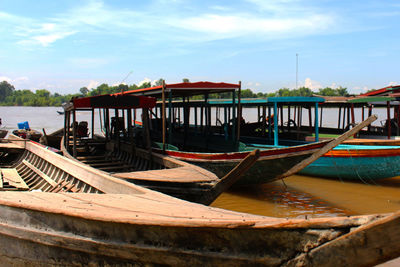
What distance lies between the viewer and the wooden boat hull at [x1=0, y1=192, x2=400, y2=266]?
2371 mm

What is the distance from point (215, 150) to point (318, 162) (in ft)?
10.6

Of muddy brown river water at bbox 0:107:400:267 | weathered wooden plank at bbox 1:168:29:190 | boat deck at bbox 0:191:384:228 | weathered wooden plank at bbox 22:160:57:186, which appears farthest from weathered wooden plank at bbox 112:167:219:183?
muddy brown river water at bbox 0:107:400:267

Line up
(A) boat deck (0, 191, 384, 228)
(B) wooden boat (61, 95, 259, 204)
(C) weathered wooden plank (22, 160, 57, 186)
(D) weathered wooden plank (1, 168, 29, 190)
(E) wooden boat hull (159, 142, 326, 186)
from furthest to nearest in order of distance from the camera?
(E) wooden boat hull (159, 142, 326, 186), (C) weathered wooden plank (22, 160, 57, 186), (D) weathered wooden plank (1, 168, 29, 190), (B) wooden boat (61, 95, 259, 204), (A) boat deck (0, 191, 384, 228)

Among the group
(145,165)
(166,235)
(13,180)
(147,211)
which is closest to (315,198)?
(145,165)

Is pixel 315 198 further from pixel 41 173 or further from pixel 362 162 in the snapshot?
pixel 41 173

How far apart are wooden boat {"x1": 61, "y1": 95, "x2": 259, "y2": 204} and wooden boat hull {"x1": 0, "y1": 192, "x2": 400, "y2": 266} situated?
1.70 meters

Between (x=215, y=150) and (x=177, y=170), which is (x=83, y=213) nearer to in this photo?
(x=177, y=170)

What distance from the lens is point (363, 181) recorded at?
36.2 ft

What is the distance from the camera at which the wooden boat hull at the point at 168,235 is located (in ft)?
7.78

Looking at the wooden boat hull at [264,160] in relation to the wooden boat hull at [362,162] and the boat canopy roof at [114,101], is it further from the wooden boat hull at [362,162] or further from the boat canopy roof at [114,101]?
the wooden boat hull at [362,162]

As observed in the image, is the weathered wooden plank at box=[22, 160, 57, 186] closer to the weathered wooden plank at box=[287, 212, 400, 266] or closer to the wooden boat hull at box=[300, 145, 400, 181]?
the weathered wooden plank at box=[287, 212, 400, 266]

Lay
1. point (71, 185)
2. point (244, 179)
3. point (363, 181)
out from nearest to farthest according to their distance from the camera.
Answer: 1. point (71, 185)
2. point (244, 179)
3. point (363, 181)

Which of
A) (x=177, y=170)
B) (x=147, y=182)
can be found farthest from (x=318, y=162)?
(x=147, y=182)

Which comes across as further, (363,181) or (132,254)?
(363,181)
